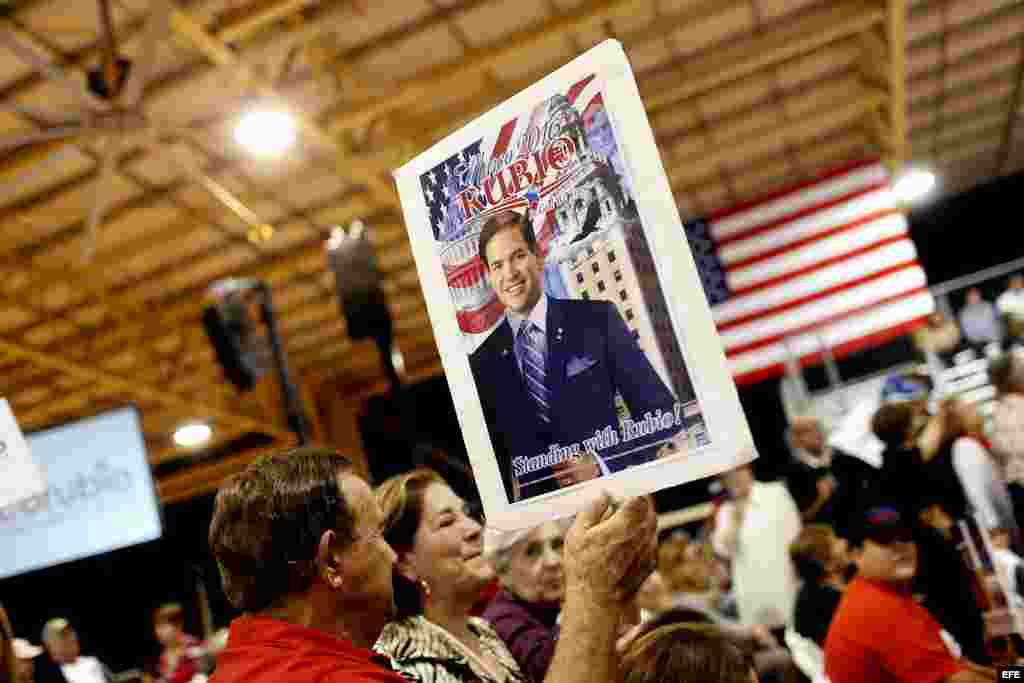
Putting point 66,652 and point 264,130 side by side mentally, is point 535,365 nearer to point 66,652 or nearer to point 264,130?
point 66,652

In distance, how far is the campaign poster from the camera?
1053mm

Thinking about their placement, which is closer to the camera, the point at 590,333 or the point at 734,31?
the point at 590,333

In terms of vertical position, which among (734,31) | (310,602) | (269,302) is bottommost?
(310,602)

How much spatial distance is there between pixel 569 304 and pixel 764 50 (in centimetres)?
807

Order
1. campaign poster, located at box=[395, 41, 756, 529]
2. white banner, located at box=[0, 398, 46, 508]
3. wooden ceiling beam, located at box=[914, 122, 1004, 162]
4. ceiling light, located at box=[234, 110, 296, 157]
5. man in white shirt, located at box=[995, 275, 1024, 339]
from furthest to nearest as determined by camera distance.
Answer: wooden ceiling beam, located at box=[914, 122, 1004, 162] → man in white shirt, located at box=[995, 275, 1024, 339] → ceiling light, located at box=[234, 110, 296, 157] → white banner, located at box=[0, 398, 46, 508] → campaign poster, located at box=[395, 41, 756, 529]

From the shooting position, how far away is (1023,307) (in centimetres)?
917

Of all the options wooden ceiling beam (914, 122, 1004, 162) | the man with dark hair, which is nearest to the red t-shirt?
the man with dark hair

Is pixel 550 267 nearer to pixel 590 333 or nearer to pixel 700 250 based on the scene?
pixel 590 333

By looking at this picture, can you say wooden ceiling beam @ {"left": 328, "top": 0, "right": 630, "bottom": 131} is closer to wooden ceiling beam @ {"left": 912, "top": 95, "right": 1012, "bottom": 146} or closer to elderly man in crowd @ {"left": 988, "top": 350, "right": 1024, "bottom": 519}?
elderly man in crowd @ {"left": 988, "top": 350, "right": 1024, "bottom": 519}

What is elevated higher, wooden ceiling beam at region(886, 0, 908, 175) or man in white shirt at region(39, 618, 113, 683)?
wooden ceiling beam at region(886, 0, 908, 175)

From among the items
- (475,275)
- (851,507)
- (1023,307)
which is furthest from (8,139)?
(1023,307)

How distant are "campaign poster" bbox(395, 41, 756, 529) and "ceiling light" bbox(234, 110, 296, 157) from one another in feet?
18.2

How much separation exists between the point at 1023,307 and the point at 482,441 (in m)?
9.22

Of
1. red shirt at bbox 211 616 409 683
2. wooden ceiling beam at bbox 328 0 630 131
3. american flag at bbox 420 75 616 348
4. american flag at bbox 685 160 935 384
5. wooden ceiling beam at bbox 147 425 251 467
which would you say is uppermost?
wooden ceiling beam at bbox 328 0 630 131
